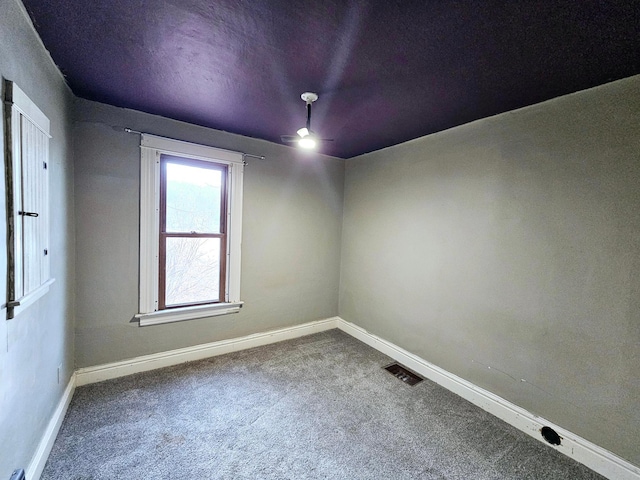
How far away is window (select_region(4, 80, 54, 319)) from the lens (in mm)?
1202

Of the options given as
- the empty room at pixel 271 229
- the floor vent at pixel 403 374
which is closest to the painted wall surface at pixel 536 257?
the empty room at pixel 271 229

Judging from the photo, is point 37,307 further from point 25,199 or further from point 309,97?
point 309,97

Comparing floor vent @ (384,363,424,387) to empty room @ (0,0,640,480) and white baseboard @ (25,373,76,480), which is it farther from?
white baseboard @ (25,373,76,480)

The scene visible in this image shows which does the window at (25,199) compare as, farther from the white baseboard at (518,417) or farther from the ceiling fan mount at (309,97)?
the white baseboard at (518,417)

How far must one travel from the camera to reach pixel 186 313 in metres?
2.79

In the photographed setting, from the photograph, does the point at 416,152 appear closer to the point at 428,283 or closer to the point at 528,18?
the point at 428,283

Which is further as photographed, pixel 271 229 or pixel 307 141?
pixel 271 229

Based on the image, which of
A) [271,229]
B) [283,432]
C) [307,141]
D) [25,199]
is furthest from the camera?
[271,229]

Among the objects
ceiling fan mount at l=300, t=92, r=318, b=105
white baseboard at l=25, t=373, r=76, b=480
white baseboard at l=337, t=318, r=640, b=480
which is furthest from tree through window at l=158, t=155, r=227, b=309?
white baseboard at l=337, t=318, r=640, b=480

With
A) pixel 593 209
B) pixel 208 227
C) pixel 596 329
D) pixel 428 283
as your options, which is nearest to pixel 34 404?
pixel 208 227

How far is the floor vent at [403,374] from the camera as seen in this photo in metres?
2.64

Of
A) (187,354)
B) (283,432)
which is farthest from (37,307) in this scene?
(283,432)

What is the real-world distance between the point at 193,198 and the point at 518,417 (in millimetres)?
3416

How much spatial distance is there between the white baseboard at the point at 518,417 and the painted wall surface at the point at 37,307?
2.90 metres
